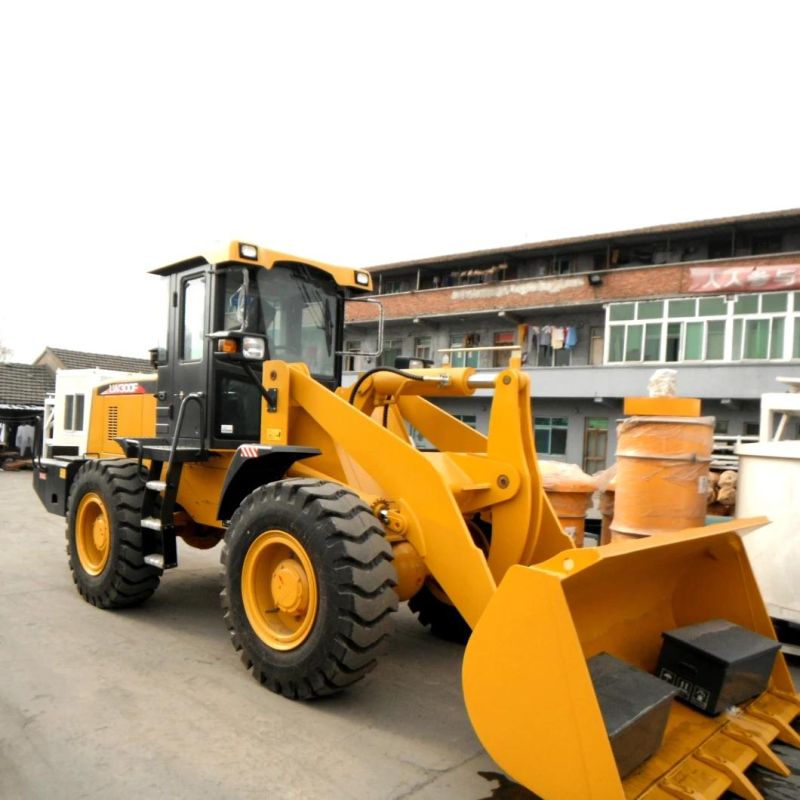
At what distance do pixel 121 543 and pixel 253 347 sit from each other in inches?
83.2

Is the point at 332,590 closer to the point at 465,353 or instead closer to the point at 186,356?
the point at 186,356

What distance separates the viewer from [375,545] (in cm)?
382

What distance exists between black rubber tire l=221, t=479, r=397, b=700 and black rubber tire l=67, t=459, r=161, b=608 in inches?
71.5

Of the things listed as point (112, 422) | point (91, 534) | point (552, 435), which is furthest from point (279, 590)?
point (552, 435)

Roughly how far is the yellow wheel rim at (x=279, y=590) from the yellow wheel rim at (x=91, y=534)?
7.28 feet

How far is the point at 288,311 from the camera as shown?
18.0ft

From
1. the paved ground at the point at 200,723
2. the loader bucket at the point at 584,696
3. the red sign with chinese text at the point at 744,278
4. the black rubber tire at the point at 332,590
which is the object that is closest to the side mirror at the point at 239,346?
the black rubber tire at the point at 332,590

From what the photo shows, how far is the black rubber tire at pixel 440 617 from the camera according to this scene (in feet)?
17.9

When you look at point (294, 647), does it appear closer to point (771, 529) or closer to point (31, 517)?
point (771, 529)

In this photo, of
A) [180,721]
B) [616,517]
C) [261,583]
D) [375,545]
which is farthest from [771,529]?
[180,721]

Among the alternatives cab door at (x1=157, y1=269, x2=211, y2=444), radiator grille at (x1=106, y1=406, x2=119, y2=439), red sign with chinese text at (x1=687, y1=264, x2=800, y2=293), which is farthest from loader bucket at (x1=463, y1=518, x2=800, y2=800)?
red sign with chinese text at (x1=687, y1=264, x2=800, y2=293)

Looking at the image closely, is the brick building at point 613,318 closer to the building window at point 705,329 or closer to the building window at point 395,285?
the building window at point 705,329

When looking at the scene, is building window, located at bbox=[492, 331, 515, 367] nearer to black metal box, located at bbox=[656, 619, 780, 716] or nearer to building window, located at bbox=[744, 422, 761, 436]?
building window, located at bbox=[744, 422, 761, 436]

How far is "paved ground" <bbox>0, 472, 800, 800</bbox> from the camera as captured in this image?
320cm
